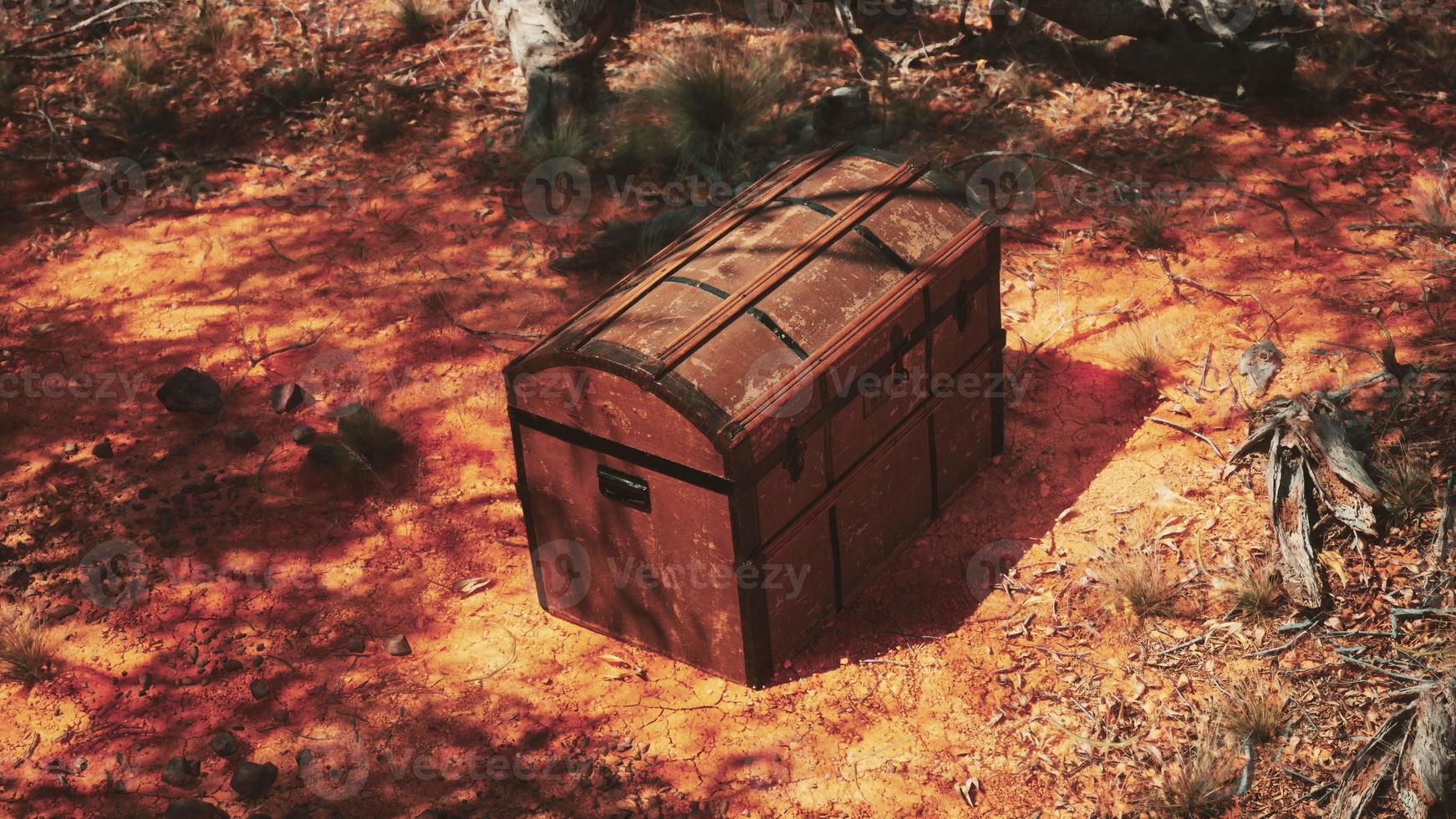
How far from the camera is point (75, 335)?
308 inches

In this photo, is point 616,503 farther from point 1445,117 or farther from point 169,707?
point 1445,117

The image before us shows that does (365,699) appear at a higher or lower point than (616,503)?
lower

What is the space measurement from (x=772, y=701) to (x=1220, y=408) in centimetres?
276

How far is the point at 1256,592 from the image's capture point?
5.60m

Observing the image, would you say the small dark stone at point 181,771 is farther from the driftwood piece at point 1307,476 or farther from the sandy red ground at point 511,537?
the driftwood piece at point 1307,476

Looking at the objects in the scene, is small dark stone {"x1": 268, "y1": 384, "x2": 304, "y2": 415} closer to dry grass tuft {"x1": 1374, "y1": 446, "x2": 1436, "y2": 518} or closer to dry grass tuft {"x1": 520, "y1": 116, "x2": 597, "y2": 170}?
dry grass tuft {"x1": 520, "y1": 116, "x2": 597, "y2": 170}

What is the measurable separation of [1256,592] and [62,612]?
500 centimetres

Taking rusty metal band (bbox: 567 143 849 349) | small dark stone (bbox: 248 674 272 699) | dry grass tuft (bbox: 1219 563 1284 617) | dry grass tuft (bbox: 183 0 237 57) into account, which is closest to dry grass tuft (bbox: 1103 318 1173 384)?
dry grass tuft (bbox: 1219 563 1284 617)

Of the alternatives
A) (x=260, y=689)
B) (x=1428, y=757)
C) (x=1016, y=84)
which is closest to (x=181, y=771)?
(x=260, y=689)

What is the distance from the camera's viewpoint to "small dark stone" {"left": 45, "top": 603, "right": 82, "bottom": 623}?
6.13 metres

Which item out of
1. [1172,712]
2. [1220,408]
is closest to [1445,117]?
[1220,408]

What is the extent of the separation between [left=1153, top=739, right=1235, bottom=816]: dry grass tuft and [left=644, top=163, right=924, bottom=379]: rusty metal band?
2277 mm

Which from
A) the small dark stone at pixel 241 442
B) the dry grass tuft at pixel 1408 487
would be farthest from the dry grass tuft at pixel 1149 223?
the small dark stone at pixel 241 442

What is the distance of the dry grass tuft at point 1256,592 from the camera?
18.4ft
